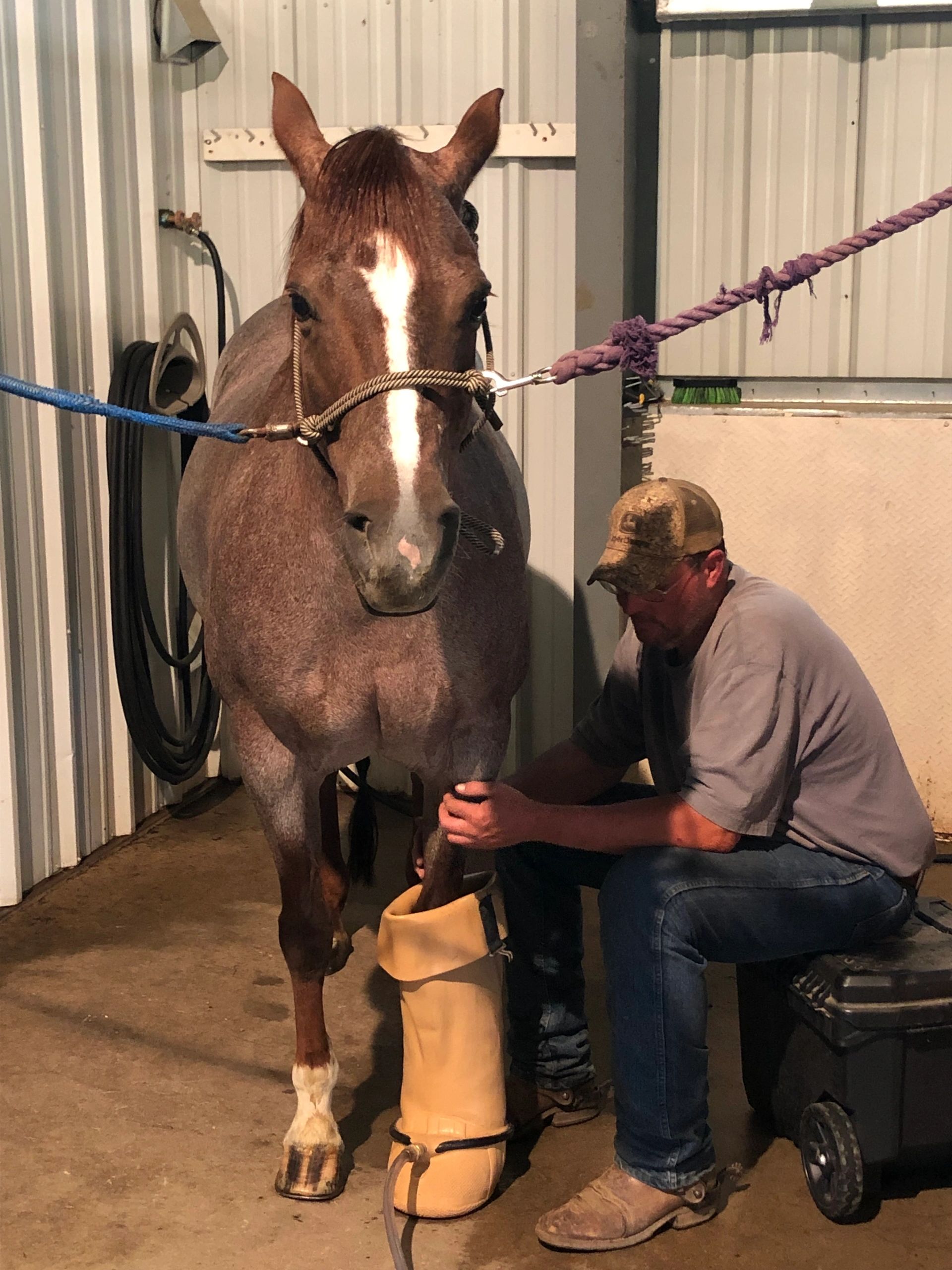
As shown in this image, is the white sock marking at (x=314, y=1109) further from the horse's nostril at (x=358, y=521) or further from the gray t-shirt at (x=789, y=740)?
the horse's nostril at (x=358, y=521)

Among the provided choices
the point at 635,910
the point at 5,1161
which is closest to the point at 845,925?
the point at 635,910

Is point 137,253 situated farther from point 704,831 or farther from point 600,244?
point 704,831

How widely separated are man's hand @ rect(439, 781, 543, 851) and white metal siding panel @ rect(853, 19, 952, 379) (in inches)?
95.4

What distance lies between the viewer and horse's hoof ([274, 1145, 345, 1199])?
89.3 inches

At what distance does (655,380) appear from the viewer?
4.15 meters

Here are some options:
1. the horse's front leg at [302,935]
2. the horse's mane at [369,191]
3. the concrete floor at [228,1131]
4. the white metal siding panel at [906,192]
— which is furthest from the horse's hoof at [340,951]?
the white metal siding panel at [906,192]

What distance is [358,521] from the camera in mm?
1682

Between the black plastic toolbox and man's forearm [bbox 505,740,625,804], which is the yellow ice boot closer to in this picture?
man's forearm [bbox 505,740,625,804]

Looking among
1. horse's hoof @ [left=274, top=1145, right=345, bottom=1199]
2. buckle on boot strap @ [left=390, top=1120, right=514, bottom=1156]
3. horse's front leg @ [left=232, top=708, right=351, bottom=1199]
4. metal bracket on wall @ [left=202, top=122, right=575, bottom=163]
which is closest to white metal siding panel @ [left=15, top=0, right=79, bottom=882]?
metal bracket on wall @ [left=202, top=122, right=575, bottom=163]

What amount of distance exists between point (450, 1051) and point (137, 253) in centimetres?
277

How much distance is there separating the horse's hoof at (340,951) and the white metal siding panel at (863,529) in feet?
5.90

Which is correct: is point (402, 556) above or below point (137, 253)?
below

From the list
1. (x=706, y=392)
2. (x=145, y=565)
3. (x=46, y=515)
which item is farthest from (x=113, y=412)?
(x=706, y=392)

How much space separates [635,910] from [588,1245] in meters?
0.55
